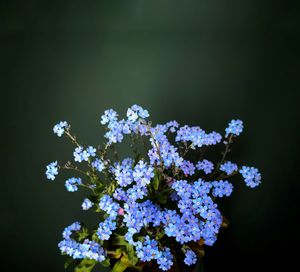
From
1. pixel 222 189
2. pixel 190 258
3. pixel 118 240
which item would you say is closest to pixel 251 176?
pixel 222 189

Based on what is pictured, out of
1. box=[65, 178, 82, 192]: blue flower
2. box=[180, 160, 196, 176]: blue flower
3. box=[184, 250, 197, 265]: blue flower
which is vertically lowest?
box=[184, 250, 197, 265]: blue flower

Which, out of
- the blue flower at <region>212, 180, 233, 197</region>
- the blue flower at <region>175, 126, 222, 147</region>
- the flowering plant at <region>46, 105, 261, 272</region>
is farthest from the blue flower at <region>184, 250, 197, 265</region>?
the blue flower at <region>175, 126, 222, 147</region>

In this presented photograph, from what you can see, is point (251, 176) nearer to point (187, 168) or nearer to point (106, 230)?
point (187, 168)

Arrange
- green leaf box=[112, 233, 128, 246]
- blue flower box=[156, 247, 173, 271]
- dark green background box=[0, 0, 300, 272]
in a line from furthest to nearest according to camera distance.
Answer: dark green background box=[0, 0, 300, 272]
green leaf box=[112, 233, 128, 246]
blue flower box=[156, 247, 173, 271]

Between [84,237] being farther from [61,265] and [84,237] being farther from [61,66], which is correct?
[61,66]

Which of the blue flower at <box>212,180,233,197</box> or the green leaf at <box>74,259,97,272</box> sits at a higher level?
the blue flower at <box>212,180,233,197</box>

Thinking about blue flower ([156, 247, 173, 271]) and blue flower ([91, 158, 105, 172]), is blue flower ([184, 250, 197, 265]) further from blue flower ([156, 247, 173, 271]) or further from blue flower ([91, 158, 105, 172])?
blue flower ([91, 158, 105, 172])
